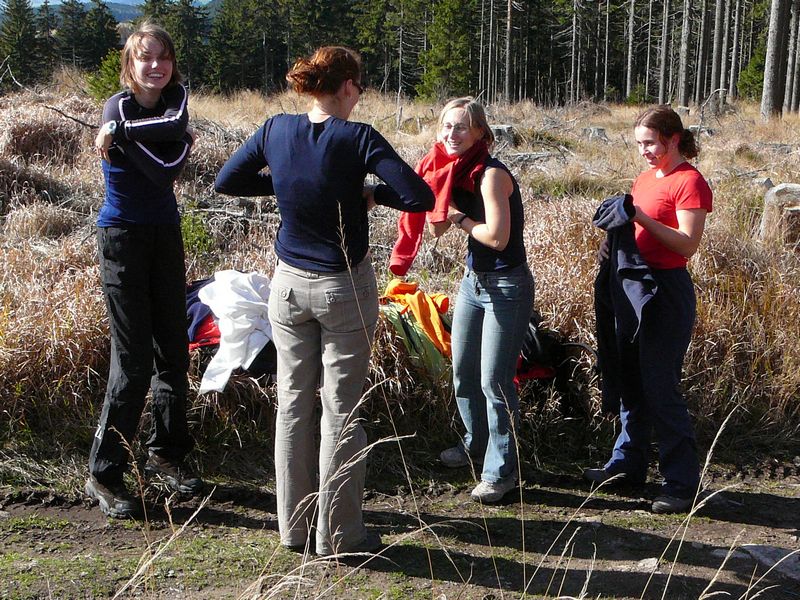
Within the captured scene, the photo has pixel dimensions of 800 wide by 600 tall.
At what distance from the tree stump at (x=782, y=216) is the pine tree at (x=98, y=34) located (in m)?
43.2

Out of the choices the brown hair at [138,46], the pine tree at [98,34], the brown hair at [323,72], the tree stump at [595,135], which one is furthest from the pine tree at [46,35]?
the brown hair at [323,72]

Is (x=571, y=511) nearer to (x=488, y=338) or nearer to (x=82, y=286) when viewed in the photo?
(x=488, y=338)

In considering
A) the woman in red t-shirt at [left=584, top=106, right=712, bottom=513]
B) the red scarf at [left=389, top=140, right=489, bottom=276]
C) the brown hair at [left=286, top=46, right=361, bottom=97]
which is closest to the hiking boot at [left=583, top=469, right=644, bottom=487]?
the woman in red t-shirt at [left=584, top=106, right=712, bottom=513]

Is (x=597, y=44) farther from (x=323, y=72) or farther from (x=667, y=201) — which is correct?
(x=323, y=72)

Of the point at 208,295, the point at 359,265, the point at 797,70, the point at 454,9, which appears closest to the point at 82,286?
the point at 208,295

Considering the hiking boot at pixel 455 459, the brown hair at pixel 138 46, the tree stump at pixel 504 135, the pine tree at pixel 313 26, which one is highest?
the pine tree at pixel 313 26

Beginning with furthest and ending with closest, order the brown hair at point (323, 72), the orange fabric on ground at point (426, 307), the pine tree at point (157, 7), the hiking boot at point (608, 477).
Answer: the pine tree at point (157, 7)
the orange fabric on ground at point (426, 307)
the hiking boot at point (608, 477)
the brown hair at point (323, 72)

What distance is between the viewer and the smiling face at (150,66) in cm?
332

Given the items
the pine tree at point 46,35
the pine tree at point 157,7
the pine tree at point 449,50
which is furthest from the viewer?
the pine tree at point 157,7

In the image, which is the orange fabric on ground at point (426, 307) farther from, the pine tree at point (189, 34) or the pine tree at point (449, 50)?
the pine tree at point (189, 34)

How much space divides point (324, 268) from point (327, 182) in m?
0.31

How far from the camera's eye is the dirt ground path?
3.03 metres

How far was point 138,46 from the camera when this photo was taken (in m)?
3.33

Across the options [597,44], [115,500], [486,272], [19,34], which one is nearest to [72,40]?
[19,34]
